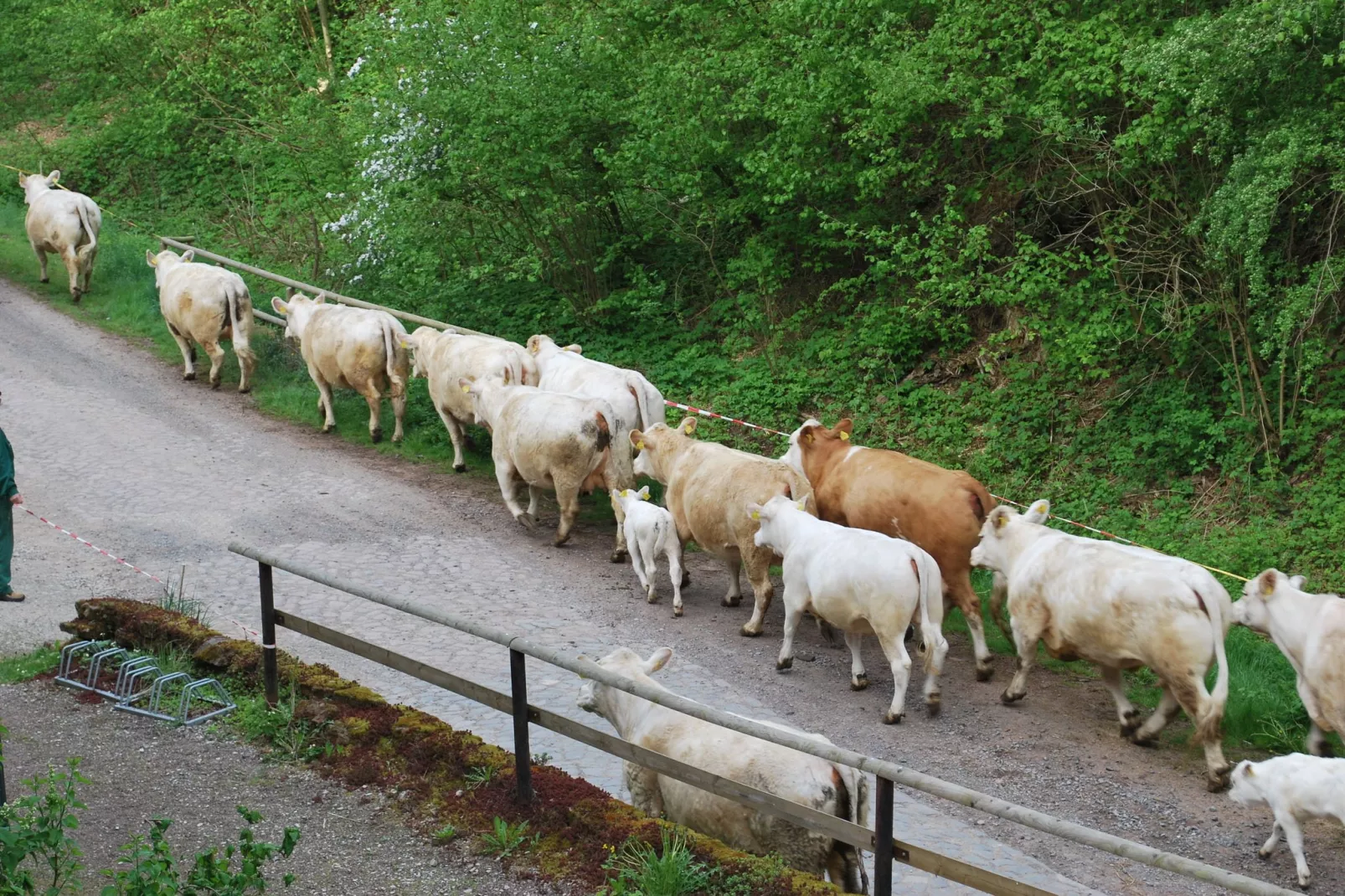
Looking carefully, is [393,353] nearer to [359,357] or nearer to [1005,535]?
[359,357]

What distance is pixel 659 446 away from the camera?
11648mm

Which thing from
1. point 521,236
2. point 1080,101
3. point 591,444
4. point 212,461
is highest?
point 1080,101

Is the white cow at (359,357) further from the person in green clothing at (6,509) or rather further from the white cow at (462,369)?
the person in green clothing at (6,509)

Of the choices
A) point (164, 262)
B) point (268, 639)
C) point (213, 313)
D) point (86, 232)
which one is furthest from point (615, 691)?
point (86, 232)

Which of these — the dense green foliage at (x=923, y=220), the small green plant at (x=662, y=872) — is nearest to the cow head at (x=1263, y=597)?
the dense green foliage at (x=923, y=220)

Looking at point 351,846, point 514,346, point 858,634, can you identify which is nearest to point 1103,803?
point 858,634

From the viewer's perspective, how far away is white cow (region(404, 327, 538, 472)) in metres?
13.9

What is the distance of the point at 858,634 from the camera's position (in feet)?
30.5

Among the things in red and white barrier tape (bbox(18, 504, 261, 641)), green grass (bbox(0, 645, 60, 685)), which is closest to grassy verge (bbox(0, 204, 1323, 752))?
red and white barrier tape (bbox(18, 504, 261, 641))

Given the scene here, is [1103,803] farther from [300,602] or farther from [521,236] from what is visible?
[521,236]

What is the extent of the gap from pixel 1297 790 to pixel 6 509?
872 centimetres

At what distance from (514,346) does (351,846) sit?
865 centimetres

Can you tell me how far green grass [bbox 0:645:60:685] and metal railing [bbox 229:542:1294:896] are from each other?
6.02ft

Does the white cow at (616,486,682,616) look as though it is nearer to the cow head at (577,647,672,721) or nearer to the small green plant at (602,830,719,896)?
the cow head at (577,647,672,721)
